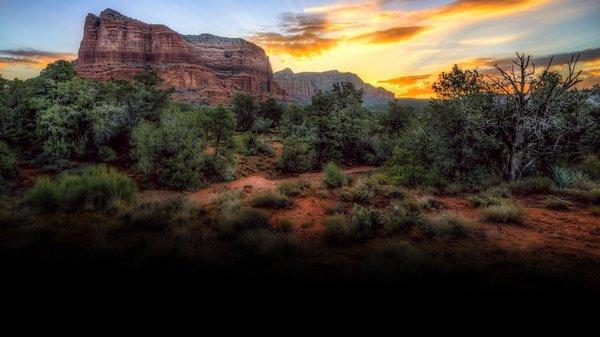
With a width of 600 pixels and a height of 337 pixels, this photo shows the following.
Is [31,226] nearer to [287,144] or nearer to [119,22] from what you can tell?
[287,144]

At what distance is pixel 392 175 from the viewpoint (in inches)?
568

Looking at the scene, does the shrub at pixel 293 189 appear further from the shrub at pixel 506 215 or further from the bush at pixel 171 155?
the shrub at pixel 506 215

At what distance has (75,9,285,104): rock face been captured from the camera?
111375mm

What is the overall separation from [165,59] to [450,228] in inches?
5609

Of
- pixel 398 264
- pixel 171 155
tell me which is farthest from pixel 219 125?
pixel 398 264

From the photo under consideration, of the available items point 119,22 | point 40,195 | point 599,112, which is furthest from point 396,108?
point 119,22

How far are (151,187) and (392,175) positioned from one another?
1231cm

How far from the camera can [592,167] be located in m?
13.3

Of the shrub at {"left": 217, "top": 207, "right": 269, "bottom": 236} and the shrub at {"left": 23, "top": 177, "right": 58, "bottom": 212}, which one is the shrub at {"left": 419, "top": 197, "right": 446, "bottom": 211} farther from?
the shrub at {"left": 23, "top": 177, "right": 58, "bottom": 212}

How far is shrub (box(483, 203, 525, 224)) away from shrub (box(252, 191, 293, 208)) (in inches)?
250

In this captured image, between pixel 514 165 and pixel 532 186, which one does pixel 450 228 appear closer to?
pixel 532 186

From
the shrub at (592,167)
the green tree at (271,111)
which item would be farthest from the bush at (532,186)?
the green tree at (271,111)

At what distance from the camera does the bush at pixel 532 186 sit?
11781mm

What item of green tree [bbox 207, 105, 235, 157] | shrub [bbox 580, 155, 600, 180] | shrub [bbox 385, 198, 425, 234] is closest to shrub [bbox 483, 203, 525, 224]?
shrub [bbox 385, 198, 425, 234]
